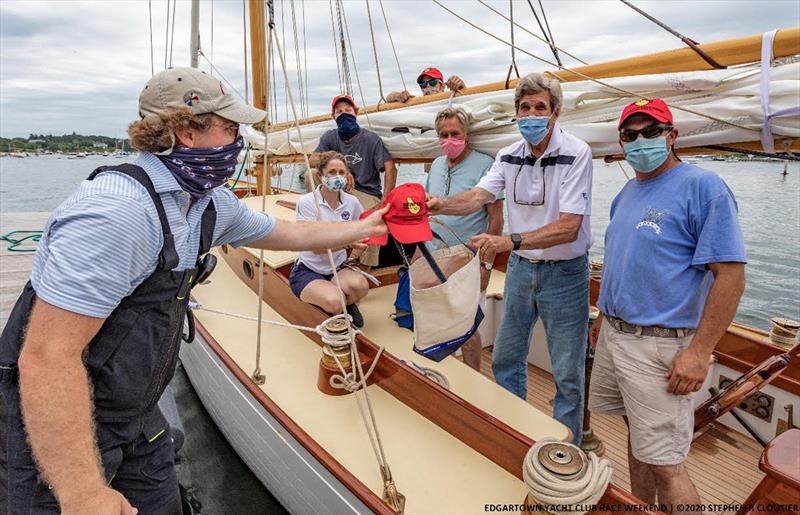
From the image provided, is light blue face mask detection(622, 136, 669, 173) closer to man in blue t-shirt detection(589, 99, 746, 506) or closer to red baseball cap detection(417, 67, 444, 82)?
man in blue t-shirt detection(589, 99, 746, 506)

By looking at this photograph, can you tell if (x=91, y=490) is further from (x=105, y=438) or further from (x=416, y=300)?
(x=416, y=300)

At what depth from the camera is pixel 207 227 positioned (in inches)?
56.9

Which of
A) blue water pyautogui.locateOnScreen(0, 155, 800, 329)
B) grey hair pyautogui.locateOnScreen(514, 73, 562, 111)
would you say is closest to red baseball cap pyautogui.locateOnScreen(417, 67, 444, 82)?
blue water pyautogui.locateOnScreen(0, 155, 800, 329)

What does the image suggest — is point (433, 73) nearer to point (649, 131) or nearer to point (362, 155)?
point (362, 155)

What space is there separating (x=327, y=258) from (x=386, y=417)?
1133 millimetres

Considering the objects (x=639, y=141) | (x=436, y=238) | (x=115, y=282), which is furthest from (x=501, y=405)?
(x=115, y=282)

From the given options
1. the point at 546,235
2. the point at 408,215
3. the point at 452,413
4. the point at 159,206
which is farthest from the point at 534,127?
the point at 159,206

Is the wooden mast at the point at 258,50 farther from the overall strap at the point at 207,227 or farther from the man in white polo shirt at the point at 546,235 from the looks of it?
the overall strap at the point at 207,227

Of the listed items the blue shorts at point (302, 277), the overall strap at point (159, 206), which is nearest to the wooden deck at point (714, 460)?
the blue shorts at point (302, 277)

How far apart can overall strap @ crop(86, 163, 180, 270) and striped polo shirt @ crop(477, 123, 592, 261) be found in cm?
173

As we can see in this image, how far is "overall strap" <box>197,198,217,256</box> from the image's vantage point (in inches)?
56.0

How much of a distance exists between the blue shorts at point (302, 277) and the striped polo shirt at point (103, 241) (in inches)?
68.5

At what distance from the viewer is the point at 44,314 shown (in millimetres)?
984

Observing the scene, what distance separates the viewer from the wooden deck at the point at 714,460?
2.47 metres
